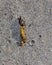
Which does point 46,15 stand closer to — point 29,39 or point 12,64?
point 29,39

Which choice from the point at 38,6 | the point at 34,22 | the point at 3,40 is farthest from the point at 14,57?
the point at 38,6

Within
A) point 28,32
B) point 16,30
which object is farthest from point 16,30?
point 28,32

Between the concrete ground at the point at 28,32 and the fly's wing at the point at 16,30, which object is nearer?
the concrete ground at the point at 28,32

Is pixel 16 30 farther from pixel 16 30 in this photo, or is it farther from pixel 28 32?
pixel 28 32

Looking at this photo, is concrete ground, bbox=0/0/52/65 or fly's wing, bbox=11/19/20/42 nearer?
concrete ground, bbox=0/0/52/65

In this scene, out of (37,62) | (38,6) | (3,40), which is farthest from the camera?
(38,6)

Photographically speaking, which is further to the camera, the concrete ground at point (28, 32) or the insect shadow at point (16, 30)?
the insect shadow at point (16, 30)

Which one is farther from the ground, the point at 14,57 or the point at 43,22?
the point at 43,22

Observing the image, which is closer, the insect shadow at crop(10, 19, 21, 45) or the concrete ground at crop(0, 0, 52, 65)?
the concrete ground at crop(0, 0, 52, 65)
